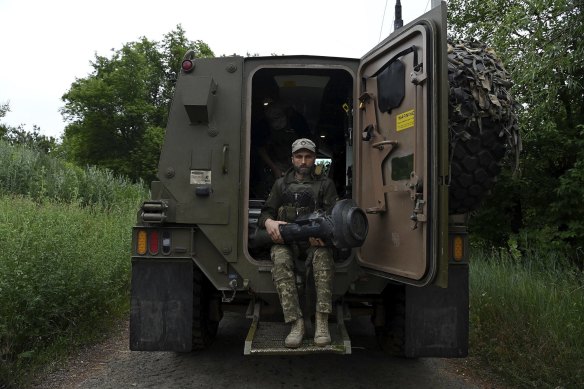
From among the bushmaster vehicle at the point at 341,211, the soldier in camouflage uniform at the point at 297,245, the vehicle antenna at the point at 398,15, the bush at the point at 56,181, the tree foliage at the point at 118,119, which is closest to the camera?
the bushmaster vehicle at the point at 341,211

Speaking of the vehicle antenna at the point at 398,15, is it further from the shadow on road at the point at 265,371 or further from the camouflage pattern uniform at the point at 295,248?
the shadow on road at the point at 265,371

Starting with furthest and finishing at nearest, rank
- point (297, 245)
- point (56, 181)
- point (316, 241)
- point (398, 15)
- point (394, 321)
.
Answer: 1. point (56, 181)
2. point (398, 15)
3. point (394, 321)
4. point (297, 245)
5. point (316, 241)

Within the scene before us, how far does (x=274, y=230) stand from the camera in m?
3.84

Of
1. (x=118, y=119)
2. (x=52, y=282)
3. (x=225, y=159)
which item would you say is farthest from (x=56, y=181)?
(x=118, y=119)

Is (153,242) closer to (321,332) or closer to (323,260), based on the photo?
(323,260)

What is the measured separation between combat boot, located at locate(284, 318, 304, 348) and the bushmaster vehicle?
2.5 inches

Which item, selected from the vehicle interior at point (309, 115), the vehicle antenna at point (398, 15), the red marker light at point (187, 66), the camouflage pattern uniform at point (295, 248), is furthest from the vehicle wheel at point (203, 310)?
the vehicle antenna at point (398, 15)

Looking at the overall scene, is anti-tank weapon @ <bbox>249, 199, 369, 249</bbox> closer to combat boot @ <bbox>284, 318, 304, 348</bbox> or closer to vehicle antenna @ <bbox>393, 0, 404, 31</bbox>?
combat boot @ <bbox>284, 318, 304, 348</bbox>

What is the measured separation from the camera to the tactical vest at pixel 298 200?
416cm

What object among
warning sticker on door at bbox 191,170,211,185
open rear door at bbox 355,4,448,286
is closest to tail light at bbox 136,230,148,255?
warning sticker on door at bbox 191,170,211,185

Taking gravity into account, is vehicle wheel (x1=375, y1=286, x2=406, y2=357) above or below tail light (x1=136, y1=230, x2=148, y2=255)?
below

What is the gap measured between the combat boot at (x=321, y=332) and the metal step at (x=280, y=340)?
0.13ft

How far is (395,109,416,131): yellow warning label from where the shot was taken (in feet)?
10.7

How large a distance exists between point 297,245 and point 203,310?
1.02 metres
